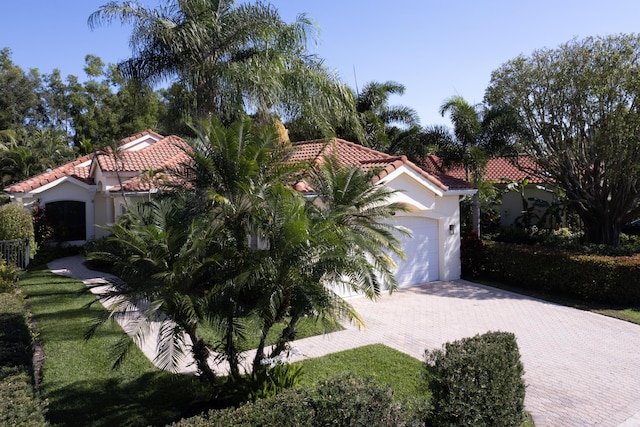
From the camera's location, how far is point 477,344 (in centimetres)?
609

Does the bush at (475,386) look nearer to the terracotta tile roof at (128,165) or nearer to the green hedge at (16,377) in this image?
the green hedge at (16,377)

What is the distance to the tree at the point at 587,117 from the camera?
15242mm

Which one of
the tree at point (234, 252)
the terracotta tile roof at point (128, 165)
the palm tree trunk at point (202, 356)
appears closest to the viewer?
the tree at point (234, 252)

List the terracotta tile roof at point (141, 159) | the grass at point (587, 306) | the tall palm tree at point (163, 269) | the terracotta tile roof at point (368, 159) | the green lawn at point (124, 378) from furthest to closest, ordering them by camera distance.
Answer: the terracotta tile roof at point (141, 159) < the terracotta tile roof at point (368, 159) < the grass at point (587, 306) < the green lawn at point (124, 378) < the tall palm tree at point (163, 269)

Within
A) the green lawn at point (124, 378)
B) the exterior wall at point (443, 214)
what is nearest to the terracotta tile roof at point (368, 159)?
the exterior wall at point (443, 214)

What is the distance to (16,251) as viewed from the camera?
17.6 metres

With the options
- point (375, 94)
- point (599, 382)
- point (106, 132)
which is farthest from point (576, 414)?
point (106, 132)

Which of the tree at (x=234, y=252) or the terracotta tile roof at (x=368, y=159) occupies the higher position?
the terracotta tile roof at (x=368, y=159)

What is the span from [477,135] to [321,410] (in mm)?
15946

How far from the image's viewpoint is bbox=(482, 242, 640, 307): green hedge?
13078mm

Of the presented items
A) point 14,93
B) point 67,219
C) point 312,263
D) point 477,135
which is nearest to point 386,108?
point 477,135

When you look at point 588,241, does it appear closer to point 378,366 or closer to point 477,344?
point 378,366

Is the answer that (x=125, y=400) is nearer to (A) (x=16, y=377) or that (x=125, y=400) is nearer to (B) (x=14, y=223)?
(A) (x=16, y=377)

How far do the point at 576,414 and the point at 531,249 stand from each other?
30.8 feet
